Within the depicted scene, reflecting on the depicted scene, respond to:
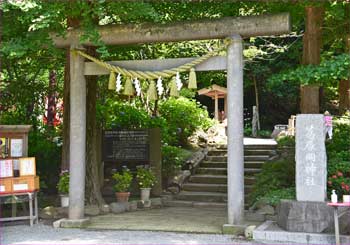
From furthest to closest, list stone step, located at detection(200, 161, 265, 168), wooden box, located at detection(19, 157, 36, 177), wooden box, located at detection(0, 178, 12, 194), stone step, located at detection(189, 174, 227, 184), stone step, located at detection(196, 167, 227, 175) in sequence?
stone step, located at detection(200, 161, 265, 168) → stone step, located at detection(196, 167, 227, 175) → stone step, located at detection(189, 174, 227, 184) → wooden box, located at detection(19, 157, 36, 177) → wooden box, located at detection(0, 178, 12, 194)

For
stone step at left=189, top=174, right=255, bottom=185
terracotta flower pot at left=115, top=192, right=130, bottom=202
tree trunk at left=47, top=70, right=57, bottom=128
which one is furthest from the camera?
tree trunk at left=47, top=70, right=57, bottom=128

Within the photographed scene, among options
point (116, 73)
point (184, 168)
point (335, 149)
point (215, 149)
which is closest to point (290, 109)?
point (215, 149)

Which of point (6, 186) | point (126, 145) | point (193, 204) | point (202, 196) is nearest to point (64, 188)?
point (6, 186)

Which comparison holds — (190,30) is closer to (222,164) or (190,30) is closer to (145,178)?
(145,178)

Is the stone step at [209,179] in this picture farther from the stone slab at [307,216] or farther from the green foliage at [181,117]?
the stone slab at [307,216]

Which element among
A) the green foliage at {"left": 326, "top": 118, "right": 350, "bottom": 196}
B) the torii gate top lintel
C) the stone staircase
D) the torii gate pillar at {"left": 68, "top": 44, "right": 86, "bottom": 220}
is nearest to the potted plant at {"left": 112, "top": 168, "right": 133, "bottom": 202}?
the stone staircase

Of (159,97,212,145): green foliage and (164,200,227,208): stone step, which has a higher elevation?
(159,97,212,145): green foliage

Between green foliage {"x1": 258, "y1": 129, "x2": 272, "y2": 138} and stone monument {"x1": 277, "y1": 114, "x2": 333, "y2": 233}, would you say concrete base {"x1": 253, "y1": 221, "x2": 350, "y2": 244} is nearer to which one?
stone monument {"x1": 277, "y1": 114, "x2": 333, "y2": 233}

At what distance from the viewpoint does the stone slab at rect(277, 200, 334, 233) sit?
741cm

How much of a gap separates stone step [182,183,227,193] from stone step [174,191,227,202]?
266mm

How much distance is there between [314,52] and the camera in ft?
33.6

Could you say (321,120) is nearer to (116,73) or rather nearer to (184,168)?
(116,73)

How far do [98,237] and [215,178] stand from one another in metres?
6.36

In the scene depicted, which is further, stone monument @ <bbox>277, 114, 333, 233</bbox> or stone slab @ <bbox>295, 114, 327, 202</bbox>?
stone slab @ <bbox>295, 114, 327, 202</bbox>
